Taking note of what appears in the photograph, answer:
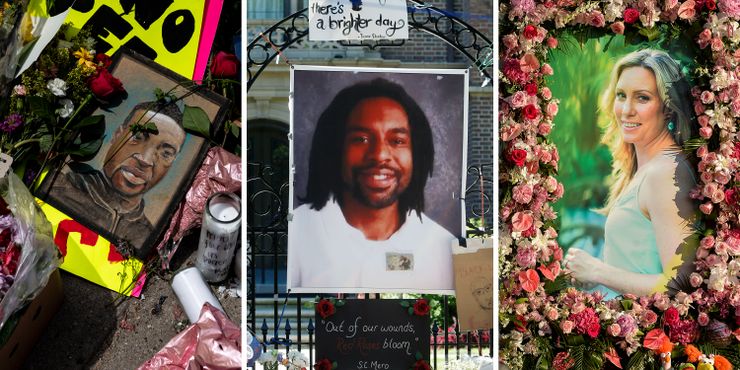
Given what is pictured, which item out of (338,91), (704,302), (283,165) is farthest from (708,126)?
(283,165)

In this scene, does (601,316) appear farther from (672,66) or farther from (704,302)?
(672,66)

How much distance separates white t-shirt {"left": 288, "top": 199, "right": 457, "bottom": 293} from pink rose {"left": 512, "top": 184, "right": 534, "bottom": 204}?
15.9 inches

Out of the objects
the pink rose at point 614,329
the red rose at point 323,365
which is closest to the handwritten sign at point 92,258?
the red rose at point 323,365

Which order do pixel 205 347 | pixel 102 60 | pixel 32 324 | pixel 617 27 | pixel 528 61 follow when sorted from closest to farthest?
pixel 205 347
pixel 32 324
pixel 528 61
pixel 617 27
pixel 102 60

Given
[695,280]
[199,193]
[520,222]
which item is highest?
[199,193]

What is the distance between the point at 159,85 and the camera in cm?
410

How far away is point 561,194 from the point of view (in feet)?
13.0

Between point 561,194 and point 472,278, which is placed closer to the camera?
point 472,278

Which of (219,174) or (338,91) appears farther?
(219,174)

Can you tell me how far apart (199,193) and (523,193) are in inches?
63.4

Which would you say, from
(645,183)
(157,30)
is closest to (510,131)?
(645,183)

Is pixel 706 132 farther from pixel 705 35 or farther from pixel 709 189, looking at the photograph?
pixel 705 35

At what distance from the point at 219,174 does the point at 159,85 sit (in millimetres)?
549

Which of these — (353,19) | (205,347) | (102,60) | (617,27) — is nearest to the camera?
(353,19)
